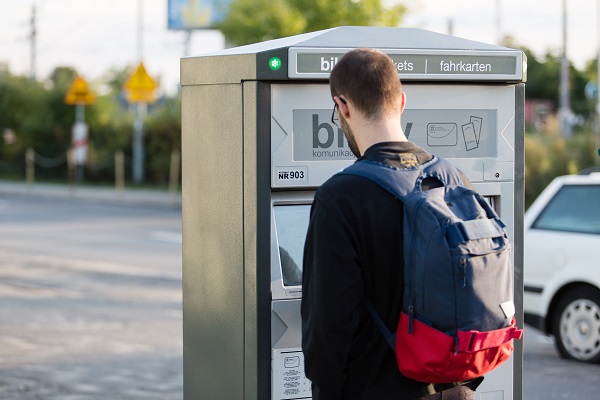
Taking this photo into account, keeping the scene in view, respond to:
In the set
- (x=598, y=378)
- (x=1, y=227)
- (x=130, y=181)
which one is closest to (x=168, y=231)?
(x=1, y=227)

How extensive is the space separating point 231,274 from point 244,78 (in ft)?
2.23

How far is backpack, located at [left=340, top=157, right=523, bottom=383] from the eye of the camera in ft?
9.27

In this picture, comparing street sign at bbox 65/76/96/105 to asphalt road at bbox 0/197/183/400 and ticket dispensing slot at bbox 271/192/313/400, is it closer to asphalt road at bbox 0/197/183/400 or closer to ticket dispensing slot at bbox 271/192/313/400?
asphalt road at bbox 0/197/183/400

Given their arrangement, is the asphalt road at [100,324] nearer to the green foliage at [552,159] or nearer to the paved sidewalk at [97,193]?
the green foliage at [552,159]

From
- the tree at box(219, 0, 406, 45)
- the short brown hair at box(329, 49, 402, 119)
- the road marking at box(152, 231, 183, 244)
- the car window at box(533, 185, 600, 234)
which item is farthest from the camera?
the tree at box(219, 0, 406, 45)

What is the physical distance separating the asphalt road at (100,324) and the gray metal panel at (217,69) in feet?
11.8

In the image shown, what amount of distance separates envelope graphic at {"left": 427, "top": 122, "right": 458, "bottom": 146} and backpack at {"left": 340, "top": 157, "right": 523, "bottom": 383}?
900 millimetres

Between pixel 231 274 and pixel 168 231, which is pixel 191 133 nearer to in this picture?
pixel 231 274

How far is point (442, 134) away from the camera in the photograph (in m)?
3.88

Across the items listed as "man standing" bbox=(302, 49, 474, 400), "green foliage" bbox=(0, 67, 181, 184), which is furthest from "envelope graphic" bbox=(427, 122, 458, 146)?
"green foliage" bbox=(0, 67, 181, 184)

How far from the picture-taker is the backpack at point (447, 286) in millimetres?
2824

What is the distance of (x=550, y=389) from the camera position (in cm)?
727

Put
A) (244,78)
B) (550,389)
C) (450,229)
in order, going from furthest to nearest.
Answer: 1. (550,389)
2. (244,78)
3. (450,229)

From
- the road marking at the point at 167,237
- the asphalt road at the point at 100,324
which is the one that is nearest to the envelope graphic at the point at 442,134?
the asphalt road at the point at 100,324
